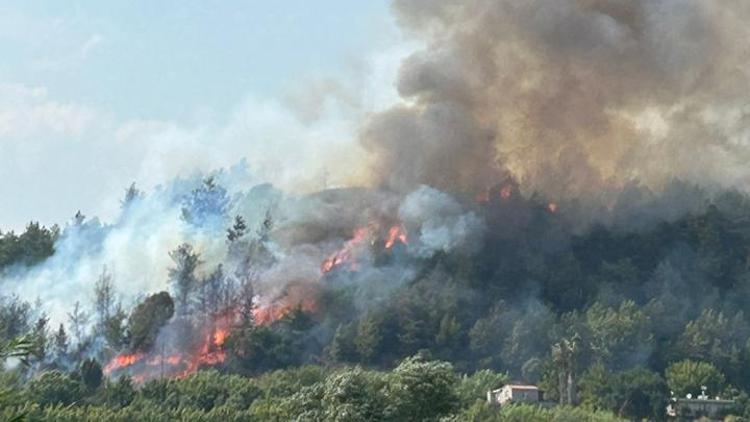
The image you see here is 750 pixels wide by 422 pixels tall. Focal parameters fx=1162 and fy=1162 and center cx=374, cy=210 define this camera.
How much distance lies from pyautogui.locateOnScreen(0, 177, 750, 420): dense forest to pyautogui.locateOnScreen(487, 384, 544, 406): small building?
1.41m

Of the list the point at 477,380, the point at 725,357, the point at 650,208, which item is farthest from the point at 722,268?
the point at 477,380

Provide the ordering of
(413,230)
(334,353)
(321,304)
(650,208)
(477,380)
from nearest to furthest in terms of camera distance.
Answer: (477,380)
(334,353)
(321,304)
(413,230)
(650,208)

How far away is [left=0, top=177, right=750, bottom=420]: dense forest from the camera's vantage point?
83125mm

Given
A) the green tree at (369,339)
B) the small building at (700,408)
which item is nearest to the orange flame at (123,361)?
the green tree at (369,339)

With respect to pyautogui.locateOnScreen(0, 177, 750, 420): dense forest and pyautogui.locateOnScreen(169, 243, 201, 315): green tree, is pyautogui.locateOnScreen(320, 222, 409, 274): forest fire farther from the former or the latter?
pyautogui.locateOnScreen(169, 243, 201, 315): green tree

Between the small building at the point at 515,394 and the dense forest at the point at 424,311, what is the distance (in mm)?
1412

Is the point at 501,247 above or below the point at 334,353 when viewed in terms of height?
above

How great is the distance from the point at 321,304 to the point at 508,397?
25310 millimetres

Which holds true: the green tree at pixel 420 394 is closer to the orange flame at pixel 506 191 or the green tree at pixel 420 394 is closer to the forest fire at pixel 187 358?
the forest fire at pixel 187 358

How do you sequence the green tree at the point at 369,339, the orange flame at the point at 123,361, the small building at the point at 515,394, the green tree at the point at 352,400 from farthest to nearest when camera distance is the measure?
1. the orange flame at the point at 123,361
2. the green tree at the point at 369,339
3. the small building at the point at 515,394
4. the green tree at the point at 352,400

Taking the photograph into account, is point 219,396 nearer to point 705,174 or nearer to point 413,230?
point 413,230

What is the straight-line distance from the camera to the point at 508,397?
80812mm

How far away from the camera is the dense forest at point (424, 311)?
83.1m

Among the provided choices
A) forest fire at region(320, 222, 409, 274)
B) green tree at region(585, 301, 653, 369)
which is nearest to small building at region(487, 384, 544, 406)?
green tree at region(585, 301, 653, 369)
